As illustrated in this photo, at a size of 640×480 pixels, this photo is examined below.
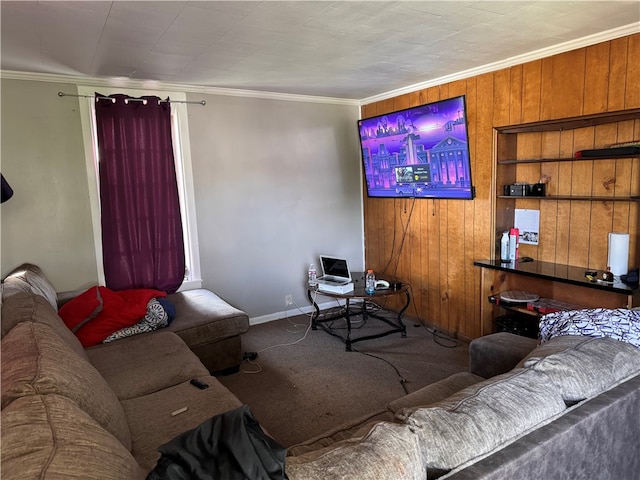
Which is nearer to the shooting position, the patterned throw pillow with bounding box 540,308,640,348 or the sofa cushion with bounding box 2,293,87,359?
the patterned throw pillow with bounding box 540,308,640,348

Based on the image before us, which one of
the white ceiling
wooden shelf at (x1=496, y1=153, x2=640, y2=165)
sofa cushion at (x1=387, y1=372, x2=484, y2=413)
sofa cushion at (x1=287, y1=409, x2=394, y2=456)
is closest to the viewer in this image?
sofa cushion at (x1=287, y1=409, x2=394, y2=456)

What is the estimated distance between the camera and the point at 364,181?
16.7 ft

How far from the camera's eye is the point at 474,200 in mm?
3777

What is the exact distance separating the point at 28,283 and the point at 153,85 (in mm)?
1966

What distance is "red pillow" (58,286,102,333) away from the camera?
→ 2994 mm

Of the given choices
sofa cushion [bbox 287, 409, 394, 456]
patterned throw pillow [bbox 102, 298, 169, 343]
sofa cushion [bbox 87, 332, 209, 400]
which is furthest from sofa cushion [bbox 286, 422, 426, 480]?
patterned throw pillow [bbox 102, 298, 169, 343]

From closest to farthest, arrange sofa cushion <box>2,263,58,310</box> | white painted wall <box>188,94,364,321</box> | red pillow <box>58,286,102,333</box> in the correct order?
1. sofa cushion <box>2,263,58,310</box>
2. red pillow <box>58,286,102,333</box>
3. white painted wall <box>188,94,364,321</box>

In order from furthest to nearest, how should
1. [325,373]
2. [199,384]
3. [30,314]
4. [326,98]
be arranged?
1. [326,98]
2. [325,373]
3. [199,384]
4. [30,314]

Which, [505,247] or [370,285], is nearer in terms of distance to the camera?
[505,247]

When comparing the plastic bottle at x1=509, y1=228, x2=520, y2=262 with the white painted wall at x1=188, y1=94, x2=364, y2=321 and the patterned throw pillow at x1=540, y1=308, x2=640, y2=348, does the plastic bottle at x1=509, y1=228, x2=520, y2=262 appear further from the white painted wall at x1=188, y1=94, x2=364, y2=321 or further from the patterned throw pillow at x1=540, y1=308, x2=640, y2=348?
the white painted wall at x1=188, y1=94, x2=364, y2=321

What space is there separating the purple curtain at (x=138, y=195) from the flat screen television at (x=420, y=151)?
2042 millimetres

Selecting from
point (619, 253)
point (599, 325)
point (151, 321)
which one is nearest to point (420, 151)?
point (619, 253)

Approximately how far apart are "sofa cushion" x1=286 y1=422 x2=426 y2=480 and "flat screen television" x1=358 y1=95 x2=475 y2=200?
119 inches

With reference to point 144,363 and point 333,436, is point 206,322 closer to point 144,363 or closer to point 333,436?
point 144,363
